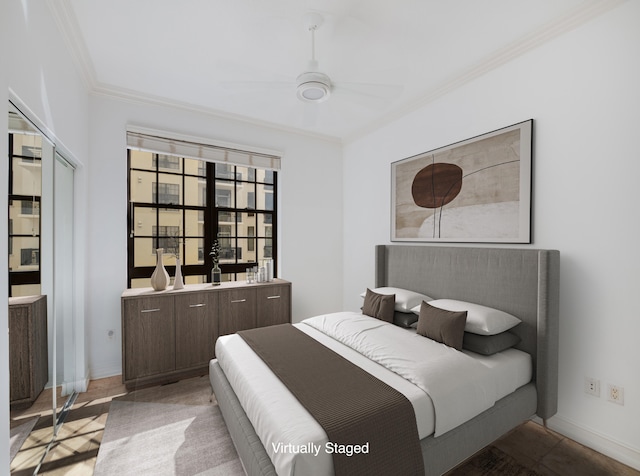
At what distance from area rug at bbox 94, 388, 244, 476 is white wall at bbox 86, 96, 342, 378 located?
912 millimetres

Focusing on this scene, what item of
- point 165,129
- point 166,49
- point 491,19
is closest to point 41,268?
point 166,49

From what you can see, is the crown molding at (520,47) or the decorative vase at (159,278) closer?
the crown molding at (520,47)

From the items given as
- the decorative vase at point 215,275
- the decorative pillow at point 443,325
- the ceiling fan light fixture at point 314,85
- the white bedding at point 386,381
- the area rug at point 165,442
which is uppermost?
the ceiling fan light fixture at point 314,85

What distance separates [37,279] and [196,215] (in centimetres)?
192

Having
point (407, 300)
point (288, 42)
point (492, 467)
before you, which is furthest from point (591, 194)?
point (288, 42)

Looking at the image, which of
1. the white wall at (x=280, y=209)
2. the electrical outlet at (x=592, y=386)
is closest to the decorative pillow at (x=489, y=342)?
the electrical outlet at (x=592, y=386)

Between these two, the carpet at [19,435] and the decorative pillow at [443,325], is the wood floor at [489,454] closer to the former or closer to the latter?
the carpet at [19,435]

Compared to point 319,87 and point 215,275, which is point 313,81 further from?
point 215,275

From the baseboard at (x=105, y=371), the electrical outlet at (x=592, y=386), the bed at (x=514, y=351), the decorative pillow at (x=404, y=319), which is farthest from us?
the baseboard at (x=105, y=371)

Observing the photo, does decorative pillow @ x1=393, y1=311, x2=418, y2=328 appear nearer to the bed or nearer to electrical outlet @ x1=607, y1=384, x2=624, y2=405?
the bed

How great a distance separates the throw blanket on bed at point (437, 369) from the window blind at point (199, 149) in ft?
7.80

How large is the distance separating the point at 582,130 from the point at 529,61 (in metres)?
0.68

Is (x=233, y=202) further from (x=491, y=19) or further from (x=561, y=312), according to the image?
(x=561, y=312)

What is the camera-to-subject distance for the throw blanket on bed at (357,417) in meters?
1.25
